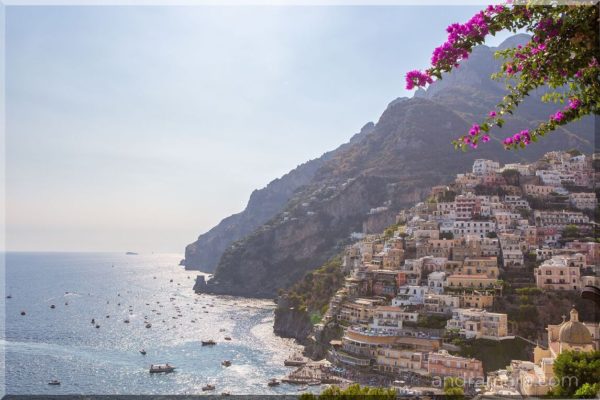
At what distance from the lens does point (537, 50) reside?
5621 mm

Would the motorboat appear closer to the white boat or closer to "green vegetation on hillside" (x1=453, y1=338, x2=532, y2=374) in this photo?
the white boat

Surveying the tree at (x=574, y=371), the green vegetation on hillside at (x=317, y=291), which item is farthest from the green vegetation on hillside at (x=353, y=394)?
the green vegetation on hillside at (x=317, y=291)

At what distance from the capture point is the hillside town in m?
36.1

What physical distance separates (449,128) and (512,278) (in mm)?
82673

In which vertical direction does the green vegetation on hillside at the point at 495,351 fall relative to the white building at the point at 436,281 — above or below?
below

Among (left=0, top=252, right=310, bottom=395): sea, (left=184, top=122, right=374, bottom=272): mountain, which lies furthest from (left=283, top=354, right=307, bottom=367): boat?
(left=184, top=122, right=374, bottom=272): mountain

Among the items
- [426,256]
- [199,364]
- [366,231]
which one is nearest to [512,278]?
[426,256]

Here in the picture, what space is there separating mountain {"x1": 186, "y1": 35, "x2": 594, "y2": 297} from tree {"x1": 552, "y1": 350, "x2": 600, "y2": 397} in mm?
81581

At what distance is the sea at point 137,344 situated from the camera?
41.7 metres

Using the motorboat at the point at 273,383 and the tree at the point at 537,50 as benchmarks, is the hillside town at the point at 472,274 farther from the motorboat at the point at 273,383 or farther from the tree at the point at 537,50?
the tree at the point at 537,50

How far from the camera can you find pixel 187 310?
86562mm

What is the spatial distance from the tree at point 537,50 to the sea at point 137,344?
36532 mm

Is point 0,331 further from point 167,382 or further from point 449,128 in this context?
point 449,128

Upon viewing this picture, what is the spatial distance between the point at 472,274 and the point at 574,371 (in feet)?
97.9
